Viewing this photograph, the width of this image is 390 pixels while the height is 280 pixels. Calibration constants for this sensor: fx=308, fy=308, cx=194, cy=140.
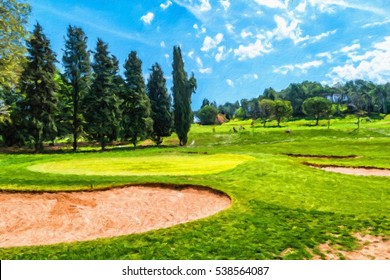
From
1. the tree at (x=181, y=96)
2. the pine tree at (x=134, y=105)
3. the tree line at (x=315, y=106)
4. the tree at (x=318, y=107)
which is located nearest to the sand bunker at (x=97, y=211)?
the pine tree at (x=134, y=105)

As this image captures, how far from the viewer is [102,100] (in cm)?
4706

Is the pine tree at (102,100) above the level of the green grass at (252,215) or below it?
above

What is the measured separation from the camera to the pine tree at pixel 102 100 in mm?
47125

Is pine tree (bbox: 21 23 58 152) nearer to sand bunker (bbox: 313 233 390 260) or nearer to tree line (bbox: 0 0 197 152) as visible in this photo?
tree line (bbox: 0 0 197 152)

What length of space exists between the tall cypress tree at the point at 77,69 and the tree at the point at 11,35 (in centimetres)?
1975

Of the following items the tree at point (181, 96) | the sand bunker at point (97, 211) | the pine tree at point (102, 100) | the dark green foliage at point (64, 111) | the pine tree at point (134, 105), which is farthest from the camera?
the tree at point (181, 96)

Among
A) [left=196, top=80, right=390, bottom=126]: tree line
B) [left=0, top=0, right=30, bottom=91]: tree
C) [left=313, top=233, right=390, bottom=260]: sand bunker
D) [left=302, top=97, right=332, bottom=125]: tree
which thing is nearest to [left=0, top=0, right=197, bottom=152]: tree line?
[left=0, top=0, right=30, bottom=91]: tree

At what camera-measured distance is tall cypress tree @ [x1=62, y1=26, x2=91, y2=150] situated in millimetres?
47750

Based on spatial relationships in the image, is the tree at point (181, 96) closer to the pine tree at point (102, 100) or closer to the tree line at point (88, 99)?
the tree line at point (88, 99)

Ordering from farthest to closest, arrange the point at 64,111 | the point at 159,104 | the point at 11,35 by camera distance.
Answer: the point at 159,104 → the point at 64,111 → the point at 11,35

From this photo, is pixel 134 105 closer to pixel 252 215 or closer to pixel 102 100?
pixel 102 100

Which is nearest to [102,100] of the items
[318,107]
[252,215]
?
[252,215]

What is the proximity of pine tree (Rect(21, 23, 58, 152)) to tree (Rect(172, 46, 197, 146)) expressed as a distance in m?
19.6

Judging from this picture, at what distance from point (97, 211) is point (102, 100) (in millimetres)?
37403
